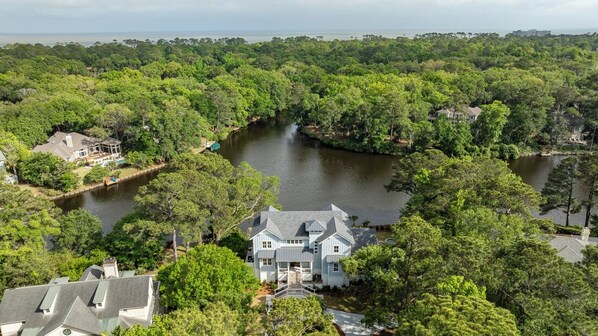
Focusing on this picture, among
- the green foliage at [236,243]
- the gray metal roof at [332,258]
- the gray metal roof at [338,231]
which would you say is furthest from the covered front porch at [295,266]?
the green foliage at [236,243]

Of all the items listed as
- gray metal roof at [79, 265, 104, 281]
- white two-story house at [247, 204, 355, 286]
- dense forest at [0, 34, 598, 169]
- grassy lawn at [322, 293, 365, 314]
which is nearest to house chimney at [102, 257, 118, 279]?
gray metal roof at [79, 265, 104, 281]

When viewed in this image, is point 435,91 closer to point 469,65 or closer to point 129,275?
point 469,65

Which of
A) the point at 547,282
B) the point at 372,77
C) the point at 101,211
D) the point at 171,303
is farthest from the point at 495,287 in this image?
the point at 372,77

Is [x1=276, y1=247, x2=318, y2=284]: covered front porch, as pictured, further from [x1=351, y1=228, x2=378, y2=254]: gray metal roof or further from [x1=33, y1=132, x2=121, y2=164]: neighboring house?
[x1=33, y1=132, x2=121, y2=164]: neighboring house

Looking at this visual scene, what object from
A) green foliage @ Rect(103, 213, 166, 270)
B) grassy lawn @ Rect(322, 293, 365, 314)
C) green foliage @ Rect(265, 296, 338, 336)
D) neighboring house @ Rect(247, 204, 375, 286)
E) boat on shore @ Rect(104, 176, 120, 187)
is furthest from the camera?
boat on shore @ Rect(104, 176, 120, 187)

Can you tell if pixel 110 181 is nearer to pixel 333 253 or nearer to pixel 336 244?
pixel 333 253
